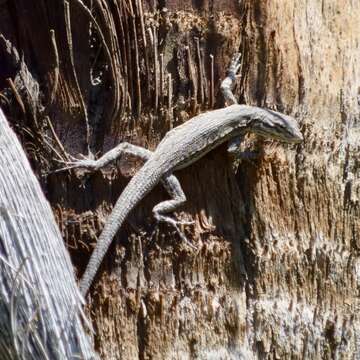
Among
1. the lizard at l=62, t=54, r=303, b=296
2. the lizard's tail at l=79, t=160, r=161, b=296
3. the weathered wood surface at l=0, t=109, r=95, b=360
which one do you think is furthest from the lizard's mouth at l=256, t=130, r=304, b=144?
the weathered wood surface at l=0, t=109, r=95, b=360

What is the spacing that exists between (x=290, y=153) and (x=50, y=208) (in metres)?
1.61

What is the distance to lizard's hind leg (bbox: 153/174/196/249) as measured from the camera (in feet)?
19.3

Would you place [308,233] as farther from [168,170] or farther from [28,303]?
[28,303]

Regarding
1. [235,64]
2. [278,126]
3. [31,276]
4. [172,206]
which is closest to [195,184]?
[172,206]

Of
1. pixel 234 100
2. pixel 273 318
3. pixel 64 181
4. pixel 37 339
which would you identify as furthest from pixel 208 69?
pixel 37 339

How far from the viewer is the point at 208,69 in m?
6.15

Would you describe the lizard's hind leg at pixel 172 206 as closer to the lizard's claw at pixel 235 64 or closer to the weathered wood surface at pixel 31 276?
the weathered wood surface at pixel 31 276

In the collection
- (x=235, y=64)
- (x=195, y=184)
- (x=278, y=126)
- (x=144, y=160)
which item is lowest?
(x=195, y=184)

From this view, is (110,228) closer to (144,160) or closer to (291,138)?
(144,160)

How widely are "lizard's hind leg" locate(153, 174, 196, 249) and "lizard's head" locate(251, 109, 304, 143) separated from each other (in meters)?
0.72

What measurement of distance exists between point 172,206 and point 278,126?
88 centimetres

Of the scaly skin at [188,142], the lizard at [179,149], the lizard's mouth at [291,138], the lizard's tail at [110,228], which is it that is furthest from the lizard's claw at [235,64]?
the lizard's tail at [110,228]

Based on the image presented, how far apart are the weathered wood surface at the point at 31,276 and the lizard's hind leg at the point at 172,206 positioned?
26.3 inches

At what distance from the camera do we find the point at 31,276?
541cm
